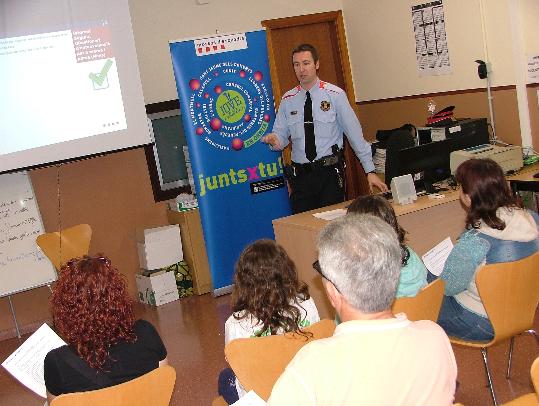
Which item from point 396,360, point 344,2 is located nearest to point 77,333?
point 396,360

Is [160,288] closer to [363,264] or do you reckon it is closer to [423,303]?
[423,303]

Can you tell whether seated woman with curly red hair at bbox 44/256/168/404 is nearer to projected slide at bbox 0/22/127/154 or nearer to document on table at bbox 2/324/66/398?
document on table at bbox 2/324/66/398

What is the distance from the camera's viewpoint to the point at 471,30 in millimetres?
5711

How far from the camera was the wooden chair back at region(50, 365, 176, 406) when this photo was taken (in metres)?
2.34

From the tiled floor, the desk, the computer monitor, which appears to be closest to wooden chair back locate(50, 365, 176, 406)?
the tiled floor

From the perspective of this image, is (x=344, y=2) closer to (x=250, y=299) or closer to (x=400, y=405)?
(x=250, y=299)

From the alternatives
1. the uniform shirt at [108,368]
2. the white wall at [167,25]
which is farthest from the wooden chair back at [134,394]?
the white wall at [167,25]

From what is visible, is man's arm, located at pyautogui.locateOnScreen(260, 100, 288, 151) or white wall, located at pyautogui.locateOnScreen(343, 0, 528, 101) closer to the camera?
white wall, located at pyautogui.locateOnScreen(343, 0, 528, 101)

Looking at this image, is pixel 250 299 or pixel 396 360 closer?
pixel 396 360

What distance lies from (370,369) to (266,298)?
1.11 m

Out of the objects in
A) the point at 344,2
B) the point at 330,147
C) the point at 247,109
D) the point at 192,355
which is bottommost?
the point at 192,355

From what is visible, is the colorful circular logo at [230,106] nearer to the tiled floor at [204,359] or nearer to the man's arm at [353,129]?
the man's arm at [353,129]

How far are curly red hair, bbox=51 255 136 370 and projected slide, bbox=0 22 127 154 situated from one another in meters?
3.14

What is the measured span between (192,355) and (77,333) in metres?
2.43
